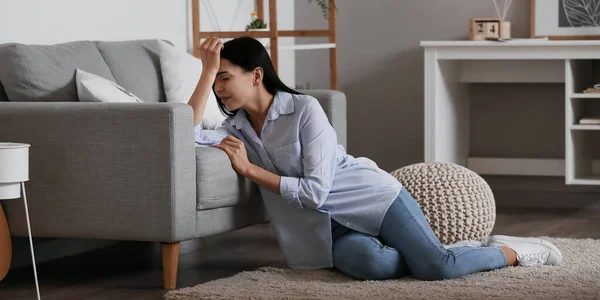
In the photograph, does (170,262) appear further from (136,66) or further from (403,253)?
(136,66)

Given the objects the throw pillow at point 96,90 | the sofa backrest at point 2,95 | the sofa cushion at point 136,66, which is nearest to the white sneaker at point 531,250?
the throw pillow at point 96,90

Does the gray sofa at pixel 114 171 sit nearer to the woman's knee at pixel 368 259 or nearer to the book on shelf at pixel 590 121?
the woman's knee at pixel 368 259

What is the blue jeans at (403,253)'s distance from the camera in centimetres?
283

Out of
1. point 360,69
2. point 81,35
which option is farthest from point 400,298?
point 360,69

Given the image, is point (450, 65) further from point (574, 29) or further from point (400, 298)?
point (400, 298)

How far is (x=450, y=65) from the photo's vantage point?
4.72 meters

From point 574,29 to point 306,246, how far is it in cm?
236

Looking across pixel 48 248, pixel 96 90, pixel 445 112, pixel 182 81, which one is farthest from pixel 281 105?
pixel 445 112

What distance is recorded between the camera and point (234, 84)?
2906 millimetres

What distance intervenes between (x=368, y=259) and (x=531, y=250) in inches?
22.3

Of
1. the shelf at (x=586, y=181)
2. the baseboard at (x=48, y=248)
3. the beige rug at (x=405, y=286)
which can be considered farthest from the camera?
the shelf at (x=586, y=181)

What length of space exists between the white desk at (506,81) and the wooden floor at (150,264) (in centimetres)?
42

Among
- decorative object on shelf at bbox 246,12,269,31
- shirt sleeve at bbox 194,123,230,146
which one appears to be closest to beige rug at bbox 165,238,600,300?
shirt sleeve at bbox 194,123,230,146

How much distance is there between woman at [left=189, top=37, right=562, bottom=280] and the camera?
9.35 ft
